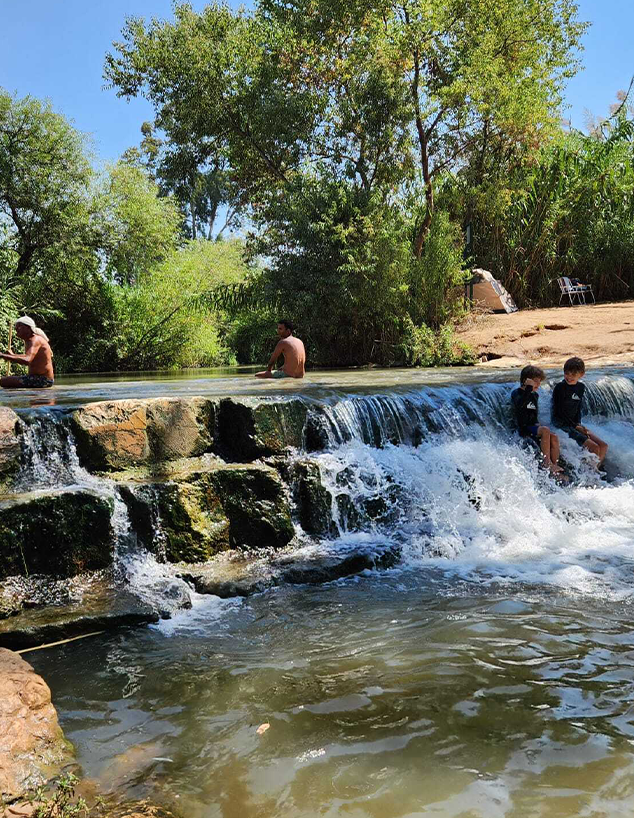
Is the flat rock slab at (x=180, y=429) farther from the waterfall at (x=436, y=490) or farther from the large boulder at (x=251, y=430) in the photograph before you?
the waterfall at (x=436, y=490)

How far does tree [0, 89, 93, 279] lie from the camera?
65.5ft

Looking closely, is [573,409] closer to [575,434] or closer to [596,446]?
[575,434]

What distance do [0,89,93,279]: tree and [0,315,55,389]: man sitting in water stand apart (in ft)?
34.2

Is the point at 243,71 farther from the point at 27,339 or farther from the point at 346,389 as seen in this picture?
the point at 346,389

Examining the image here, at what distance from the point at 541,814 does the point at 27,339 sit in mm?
9734

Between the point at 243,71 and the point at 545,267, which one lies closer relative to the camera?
the point at 243,71

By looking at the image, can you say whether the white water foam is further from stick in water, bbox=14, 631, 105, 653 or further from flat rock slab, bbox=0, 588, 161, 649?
stick in water, bbox=14, 631, 105, 653

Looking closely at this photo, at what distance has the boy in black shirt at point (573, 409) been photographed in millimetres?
8305

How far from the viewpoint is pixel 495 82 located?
16.4 m

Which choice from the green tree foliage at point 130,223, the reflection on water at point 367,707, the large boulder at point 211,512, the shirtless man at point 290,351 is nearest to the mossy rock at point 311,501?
the large boulder at point 211,512

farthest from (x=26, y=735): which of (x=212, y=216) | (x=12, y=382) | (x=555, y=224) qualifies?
(x=212, y=216)

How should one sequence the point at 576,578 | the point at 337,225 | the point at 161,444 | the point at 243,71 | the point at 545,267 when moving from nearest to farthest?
the point at 576,578 → the point at 161,444 → the point at 337,225 → the point at 243,71 → the point at 545,267

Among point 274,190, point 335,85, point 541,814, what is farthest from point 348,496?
point 335,85

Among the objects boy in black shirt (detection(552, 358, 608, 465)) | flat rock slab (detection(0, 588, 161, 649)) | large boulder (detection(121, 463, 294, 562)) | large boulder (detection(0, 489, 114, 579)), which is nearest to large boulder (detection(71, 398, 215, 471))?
large boulder (detection(121, 463, 294, 562))
